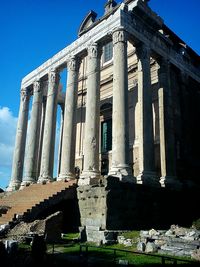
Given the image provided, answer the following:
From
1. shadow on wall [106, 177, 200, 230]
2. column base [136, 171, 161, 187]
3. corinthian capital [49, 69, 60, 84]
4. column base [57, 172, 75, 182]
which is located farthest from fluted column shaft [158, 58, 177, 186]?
corinthian capital [49, 69, 60, 84]

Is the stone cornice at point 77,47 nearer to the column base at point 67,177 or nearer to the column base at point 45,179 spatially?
the column base at point 45,179

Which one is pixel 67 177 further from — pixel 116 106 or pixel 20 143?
pixel 20 143

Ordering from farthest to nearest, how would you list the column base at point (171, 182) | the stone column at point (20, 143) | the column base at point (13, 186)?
the stone column at point (20, 143) < the column base at point (13, 186) < the column base at point (171, 182)

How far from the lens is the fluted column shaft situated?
22.1 m

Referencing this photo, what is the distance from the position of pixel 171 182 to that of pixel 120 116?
632 centimetres

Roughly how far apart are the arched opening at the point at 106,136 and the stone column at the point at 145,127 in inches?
269

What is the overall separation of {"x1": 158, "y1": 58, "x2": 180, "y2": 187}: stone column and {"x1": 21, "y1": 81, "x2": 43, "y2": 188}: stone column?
11.2 m

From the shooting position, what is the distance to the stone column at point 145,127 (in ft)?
65.9

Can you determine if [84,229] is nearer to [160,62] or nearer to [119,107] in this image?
[119,107]

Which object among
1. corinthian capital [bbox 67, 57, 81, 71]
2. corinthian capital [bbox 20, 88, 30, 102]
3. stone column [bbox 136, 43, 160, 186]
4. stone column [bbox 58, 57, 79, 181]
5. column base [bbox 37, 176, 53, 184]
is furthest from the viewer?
corinthian capital [bbox 20, 88, 30, 102]

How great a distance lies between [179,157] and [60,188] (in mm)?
9886

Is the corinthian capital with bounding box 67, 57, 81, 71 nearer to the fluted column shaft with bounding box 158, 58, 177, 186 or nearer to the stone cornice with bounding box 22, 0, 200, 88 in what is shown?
the stone cornice with bounding box 22, 0, 200, 88

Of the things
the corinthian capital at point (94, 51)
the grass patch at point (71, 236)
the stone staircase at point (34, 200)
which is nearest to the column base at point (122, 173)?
the stone staircase at point (34, 200)

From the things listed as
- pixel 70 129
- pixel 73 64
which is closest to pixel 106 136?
pixel 70 129
